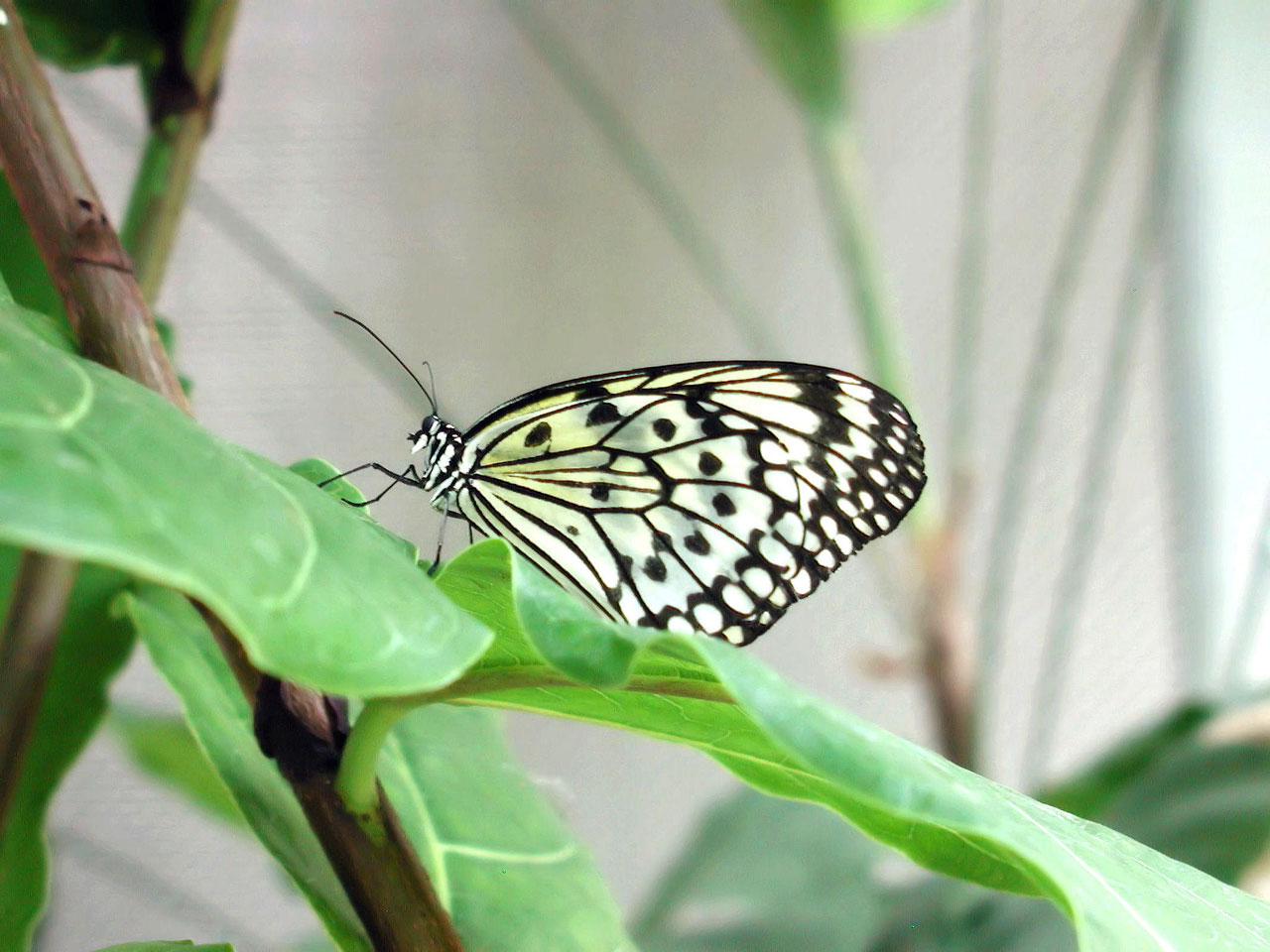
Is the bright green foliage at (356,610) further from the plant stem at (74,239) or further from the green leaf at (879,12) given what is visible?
the green leaf at (879,12)

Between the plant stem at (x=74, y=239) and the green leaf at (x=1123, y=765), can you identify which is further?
the green leaf at (x=1123, y=765)

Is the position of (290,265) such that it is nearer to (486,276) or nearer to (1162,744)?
(486,276)

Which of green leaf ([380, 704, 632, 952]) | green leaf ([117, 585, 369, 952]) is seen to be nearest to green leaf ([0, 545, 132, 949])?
green leaf ([117, 585, 369, 952])

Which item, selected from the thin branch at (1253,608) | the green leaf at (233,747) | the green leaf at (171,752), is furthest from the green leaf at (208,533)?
the thin branch at (1253,608)

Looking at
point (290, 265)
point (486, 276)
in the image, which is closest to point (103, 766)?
point (290, 265)

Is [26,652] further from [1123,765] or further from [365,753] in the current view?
[1123,765]

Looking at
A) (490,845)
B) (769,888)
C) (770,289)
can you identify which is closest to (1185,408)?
(770,289)
